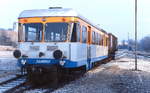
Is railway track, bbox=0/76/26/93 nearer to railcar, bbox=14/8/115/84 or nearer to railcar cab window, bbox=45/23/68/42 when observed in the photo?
railcar, bbox=14/8/115/84

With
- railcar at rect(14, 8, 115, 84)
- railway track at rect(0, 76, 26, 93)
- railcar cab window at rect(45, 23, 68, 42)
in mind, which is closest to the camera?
railway track at rect(0, 76, 26, 93)

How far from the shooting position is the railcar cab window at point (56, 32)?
13.7 metres

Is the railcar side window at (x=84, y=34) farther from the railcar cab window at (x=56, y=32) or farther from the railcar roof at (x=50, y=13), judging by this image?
the railcar cab window at (x=56, y=32)

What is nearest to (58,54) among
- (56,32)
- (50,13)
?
(56,32)

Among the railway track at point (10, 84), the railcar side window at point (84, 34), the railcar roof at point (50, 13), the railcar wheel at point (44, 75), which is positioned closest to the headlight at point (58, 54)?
the railcar wheel at point (44, 75)

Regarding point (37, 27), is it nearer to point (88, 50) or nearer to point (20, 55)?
point (20, 55)

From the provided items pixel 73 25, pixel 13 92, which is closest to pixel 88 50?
pixel 73 25

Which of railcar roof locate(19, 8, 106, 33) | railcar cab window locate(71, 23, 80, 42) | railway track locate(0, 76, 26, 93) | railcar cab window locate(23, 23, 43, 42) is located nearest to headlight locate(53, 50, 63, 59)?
railcar cab window locate(71, 23, 80, 42)

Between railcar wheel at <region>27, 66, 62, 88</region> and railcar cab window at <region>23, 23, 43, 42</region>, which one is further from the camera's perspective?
railcar cab window at <region>23, 23, 43, 42</region>

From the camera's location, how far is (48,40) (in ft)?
45.2

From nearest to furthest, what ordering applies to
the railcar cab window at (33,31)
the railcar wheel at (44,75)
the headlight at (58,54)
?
the headlight at (58,54), the railcar wheel at (44,75), the railcar cab window at (33,31)

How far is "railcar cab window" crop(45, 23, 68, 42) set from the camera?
44.9 feet

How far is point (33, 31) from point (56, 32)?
45.1 inches

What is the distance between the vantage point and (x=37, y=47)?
13.8m
